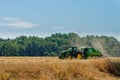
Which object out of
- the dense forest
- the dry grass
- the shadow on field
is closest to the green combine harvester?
the shadow on field

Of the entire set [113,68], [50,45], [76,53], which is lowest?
[113,68]

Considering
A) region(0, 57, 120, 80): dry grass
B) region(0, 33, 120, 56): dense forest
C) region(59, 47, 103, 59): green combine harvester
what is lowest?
region(0, 57, 120, 80): dry grass

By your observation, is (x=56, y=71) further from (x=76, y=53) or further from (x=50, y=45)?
(x=50, y=45)

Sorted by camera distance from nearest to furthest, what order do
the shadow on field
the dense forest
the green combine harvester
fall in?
the shadow on field, the green combine harvester, the dense forest

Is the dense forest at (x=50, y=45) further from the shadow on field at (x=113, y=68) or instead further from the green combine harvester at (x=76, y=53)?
the shadow on field at (x=113, y=68)

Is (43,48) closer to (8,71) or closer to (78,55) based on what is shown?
(78,55)

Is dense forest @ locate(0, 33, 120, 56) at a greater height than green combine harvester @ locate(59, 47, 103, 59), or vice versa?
dense forest @ locate(0, 33, 120, 56)

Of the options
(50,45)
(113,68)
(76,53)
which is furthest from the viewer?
(50,45)

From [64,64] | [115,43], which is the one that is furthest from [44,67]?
[115,43]

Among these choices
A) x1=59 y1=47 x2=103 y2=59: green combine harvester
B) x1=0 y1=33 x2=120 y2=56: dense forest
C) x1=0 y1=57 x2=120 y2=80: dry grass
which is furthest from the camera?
x1=0 y1=33 x2=120 y2=56: dense forest

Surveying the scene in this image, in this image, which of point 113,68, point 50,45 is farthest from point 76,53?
point 50,45

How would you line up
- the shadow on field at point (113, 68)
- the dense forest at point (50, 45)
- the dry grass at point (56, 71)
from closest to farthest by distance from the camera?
the dry grass at point (56, 71), the shadow on field at point (113, 68), the dense forest at point (50, 45)

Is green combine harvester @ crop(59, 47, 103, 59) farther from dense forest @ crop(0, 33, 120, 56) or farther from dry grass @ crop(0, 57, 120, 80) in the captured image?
dense forest @ crop(0, 33, 120, 56)

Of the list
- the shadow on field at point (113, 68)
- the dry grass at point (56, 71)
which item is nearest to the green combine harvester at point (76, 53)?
the shadow on field at point (113, 68)
